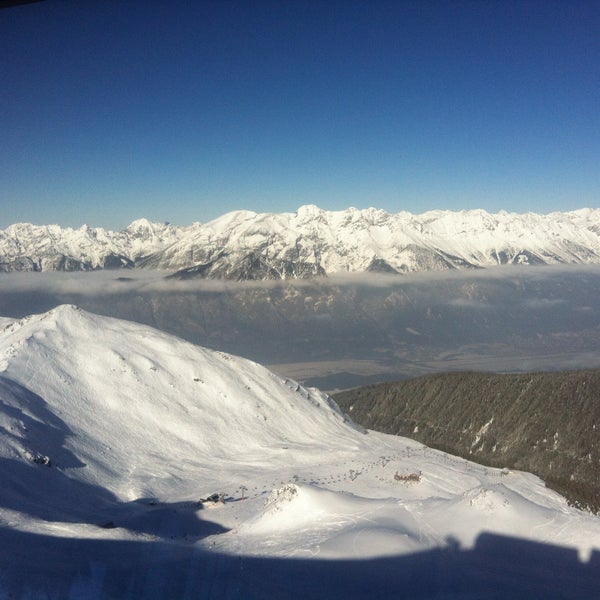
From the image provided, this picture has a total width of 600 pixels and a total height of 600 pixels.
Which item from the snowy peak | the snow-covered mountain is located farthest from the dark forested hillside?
the snowy peak

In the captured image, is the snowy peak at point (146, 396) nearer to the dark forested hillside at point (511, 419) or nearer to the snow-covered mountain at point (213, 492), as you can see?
the snow-covered mountain at point (213, 492)

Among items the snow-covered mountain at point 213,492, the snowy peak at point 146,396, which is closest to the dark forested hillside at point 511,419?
the snow-covered mountain at point 213,492

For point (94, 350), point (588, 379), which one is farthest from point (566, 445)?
point (94, 350)

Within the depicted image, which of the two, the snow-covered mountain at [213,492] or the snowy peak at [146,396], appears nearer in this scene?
the snow-covered mountain at [213,492]

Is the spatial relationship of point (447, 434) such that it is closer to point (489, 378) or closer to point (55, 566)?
point (489, 378)

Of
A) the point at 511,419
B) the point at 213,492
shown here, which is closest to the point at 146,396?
the point at 213,492

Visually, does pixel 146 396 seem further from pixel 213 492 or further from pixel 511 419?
pixel 511 419

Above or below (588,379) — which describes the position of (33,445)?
above
